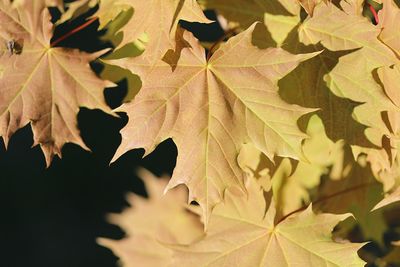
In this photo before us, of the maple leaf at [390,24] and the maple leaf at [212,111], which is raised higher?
the maple leaf at [390,24]

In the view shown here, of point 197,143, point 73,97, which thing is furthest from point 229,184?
point 73,97

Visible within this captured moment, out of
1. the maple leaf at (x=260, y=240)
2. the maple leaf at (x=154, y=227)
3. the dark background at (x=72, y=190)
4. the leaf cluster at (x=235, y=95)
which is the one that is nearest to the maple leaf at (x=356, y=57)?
the leaf cluster at (x=235, y=95)

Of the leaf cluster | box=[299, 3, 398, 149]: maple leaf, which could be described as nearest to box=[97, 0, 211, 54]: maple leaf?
the leaf cluster

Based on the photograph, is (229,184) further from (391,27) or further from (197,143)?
(391,27)

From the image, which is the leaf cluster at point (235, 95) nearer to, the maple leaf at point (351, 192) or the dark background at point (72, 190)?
the maple leaf at point (351, 192)

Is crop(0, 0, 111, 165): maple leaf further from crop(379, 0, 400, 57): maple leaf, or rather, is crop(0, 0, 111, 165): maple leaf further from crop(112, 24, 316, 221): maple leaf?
crop(379, 0, 400, 57): maple leaf

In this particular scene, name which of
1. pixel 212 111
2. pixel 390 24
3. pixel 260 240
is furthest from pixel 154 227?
pixel 390 24

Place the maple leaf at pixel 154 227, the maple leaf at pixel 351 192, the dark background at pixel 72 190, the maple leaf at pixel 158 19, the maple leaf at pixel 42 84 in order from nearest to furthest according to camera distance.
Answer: the maple leaf at pixel 158 19, the maple leaf at pixel 42 84, the maple leaf at pixel 351 192, the maple leaf at pixel 154 227, the dark background at pixel 72 190
